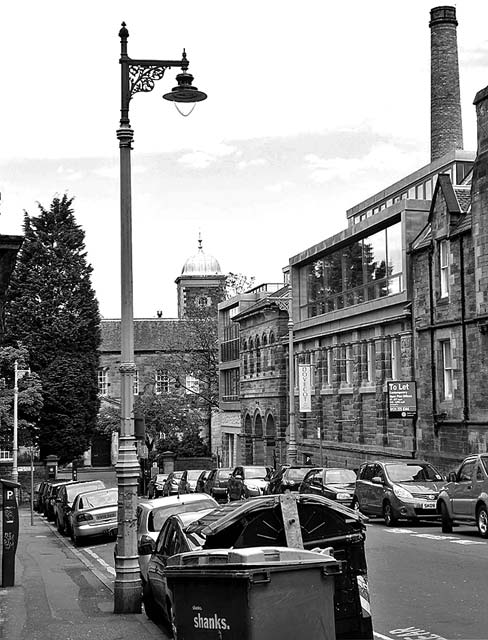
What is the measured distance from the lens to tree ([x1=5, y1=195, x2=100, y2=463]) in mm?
71312

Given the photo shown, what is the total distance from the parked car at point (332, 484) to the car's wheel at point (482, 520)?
8.30m

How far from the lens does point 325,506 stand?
1037 centimetres

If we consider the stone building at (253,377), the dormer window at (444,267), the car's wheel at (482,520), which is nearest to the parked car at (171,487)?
the dormer window at (444,267)

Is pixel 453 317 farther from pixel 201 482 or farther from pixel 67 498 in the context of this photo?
pixel 67 498

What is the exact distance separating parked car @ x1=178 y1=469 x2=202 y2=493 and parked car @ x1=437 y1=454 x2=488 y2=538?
16.7 metres

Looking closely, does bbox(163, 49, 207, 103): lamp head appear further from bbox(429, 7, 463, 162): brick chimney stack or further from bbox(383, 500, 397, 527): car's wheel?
bbox(429, 7, 463, 162): brick chimney stack

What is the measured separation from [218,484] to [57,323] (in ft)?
111

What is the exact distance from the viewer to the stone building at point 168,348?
84188 millimetres

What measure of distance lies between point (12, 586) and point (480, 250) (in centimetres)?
2216

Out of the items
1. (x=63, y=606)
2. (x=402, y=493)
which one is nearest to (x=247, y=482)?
(x=402, y=493)

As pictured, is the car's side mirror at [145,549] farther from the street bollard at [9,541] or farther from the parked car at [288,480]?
the parked car at [288,480]

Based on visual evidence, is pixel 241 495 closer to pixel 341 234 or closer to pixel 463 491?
pixel 463 491

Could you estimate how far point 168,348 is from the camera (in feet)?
295

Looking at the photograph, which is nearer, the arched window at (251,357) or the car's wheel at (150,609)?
the car's wheel at (150,609)
